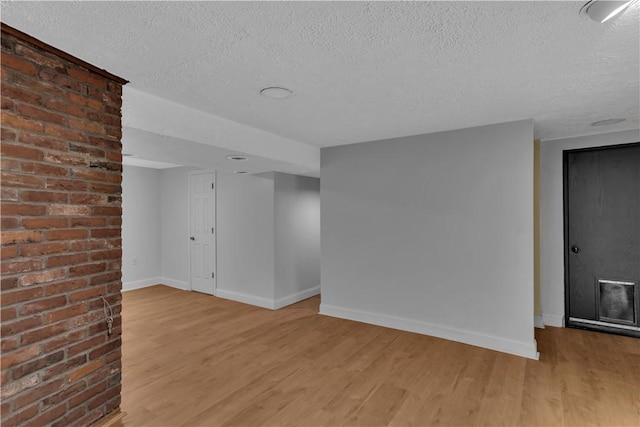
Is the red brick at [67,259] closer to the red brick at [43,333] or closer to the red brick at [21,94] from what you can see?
the red brick at [43,333]

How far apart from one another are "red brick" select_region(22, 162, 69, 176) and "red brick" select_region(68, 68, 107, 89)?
21.4 inches

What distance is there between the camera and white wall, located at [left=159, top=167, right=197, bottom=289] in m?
6.12

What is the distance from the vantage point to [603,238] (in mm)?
3844

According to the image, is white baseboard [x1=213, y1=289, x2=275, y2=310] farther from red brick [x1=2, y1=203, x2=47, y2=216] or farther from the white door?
red brick [x1=2, y1=203, x2=47, y2=216]

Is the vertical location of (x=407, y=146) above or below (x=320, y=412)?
above

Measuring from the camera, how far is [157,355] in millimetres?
3211

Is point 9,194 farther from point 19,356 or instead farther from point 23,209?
point 19,356

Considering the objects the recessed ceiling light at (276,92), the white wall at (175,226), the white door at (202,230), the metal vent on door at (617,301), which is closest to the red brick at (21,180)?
the recessed ceiling light at (276,92)

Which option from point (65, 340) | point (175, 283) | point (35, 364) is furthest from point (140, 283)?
point (35, 364)

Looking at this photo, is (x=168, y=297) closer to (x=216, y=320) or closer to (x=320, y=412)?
(x=216, y=320)

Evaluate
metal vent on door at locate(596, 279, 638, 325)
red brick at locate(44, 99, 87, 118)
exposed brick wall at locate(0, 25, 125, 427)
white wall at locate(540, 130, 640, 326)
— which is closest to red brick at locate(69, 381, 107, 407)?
exposed brick wall at locate(0, 25, 125, 427)

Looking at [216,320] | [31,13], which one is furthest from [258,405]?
[31,13]

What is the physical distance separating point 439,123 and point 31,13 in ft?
10.1

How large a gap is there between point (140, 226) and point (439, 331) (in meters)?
5.40
